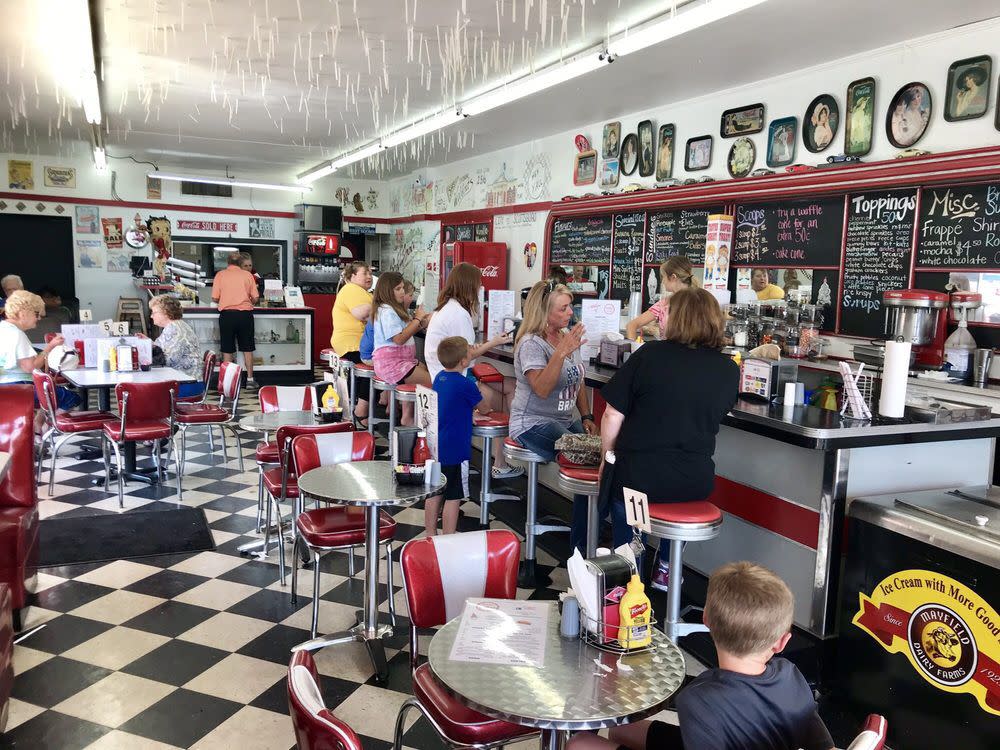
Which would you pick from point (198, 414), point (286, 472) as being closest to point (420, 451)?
point (286, 472)

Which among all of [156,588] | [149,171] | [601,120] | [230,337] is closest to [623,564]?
[156,588]

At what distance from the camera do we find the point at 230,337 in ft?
34.3

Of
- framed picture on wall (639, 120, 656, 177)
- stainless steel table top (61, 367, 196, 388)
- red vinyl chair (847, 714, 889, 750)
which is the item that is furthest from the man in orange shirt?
red vinyl chair (847, 714, 889, 750)

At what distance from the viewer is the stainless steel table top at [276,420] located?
478cm

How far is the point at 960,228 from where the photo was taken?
16.7 ft

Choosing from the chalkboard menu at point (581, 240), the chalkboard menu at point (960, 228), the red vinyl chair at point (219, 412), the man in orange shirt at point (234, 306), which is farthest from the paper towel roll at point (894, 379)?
the man in orange shirt at point (234, 306)

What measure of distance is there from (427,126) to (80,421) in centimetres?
446

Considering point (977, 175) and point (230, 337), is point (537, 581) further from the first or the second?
point (230, 337)

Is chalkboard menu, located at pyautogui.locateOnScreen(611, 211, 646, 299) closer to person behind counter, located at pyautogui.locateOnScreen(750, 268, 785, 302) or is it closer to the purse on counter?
person behind counter, located at pyautogui.locateOnScreen(750, 268, 785, 302)

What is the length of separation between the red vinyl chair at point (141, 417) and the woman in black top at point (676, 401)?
3996 millimetres

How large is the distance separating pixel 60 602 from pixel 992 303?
19.2 ft

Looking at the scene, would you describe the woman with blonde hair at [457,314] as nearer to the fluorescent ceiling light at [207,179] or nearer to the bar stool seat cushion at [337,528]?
the bar stool seat cushion at [337,528]

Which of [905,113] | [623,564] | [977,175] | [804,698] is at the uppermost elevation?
[905,113]

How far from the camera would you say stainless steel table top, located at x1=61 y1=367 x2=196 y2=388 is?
19.8ft
